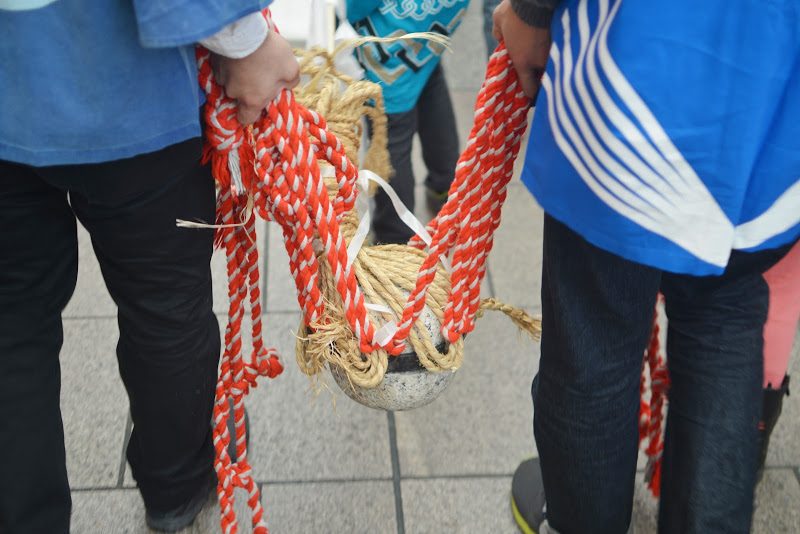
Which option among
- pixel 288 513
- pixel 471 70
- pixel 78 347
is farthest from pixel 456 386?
pixel 471 70

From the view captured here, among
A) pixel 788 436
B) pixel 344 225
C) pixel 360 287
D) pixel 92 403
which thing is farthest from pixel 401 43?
pixel 788 436

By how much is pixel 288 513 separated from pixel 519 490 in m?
0.48

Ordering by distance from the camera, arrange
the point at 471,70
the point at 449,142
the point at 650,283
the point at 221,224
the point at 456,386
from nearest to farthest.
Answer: the point at 650,283
the point at 221,224
the point at 456,386
the point at 449,142
the point at 471,70

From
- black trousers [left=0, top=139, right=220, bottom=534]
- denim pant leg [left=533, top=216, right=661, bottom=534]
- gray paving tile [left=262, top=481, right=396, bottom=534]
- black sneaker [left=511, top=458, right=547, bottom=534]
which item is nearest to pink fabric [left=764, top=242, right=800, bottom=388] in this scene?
denim pant leg [left=533, top=216, right=661, bottom=534]

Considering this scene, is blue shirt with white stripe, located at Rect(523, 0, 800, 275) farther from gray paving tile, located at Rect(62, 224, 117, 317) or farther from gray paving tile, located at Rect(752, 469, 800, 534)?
gray paving tile, located at Rect(62, 224, 117, 317)

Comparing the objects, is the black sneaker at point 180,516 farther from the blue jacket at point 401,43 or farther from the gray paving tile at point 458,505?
the blue jacket at point 401,43

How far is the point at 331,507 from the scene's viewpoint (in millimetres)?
1881

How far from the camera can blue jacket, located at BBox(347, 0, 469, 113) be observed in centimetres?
196

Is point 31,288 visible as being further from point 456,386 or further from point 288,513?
point 456,386

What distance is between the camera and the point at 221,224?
156cm

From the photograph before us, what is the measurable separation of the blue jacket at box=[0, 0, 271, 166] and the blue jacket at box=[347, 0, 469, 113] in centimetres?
81

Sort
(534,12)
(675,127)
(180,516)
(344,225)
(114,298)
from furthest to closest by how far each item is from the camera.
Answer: (180,516), (344,225), (114,298), (534,12), (675,127)

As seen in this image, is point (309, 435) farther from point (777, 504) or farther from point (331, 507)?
point (777, 504)

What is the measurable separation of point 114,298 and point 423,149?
1341 millimetres
